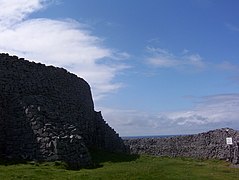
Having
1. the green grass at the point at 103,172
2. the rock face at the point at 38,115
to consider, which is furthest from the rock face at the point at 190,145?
the green grass at the point at 103,172

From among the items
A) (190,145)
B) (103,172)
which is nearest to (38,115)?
(103,172)

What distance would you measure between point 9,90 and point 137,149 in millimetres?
21541

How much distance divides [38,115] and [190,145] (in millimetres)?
23385

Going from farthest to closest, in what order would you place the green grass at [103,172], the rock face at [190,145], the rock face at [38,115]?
the rock face at [190,145], the rock face at [38,115], the green grass at [103,172]

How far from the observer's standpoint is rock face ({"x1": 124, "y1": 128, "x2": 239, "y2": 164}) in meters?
42.6

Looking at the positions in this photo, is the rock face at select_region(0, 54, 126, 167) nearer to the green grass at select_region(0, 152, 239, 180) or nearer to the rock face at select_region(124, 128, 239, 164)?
the green grass at select_region(0, 152, 239, 180)

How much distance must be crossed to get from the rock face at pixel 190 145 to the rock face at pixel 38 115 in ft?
41.6

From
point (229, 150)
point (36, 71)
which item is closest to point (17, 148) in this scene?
point (36, 71)

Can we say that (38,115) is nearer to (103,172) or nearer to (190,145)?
(103,172)

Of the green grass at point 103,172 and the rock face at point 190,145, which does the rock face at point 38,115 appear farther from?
the rock face at point 190,145

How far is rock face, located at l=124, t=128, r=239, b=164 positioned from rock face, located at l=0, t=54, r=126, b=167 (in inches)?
499

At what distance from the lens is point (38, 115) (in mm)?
24562

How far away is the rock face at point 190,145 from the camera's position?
4262 centimetres

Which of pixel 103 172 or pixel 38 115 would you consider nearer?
pixel 103 172
